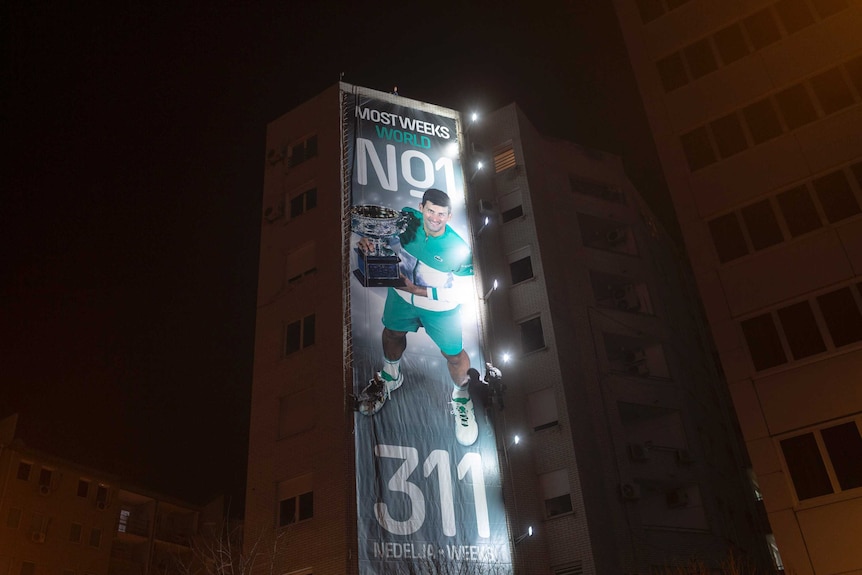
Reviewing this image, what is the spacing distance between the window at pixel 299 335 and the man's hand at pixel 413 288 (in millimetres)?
3818

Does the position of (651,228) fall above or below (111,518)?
above

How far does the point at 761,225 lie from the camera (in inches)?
875

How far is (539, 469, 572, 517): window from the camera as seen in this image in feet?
89.1

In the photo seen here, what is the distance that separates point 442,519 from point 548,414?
6540 mm

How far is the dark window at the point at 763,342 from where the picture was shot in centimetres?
2061

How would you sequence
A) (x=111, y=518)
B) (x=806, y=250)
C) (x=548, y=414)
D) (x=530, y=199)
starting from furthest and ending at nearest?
(x=111, y=518), (x=530, y=199), (x=548, y=414), (x=806, y=250)

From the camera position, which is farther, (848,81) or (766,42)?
(766,42)

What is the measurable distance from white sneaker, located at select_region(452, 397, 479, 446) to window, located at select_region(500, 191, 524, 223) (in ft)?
32.6

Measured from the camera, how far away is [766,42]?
78.8ft

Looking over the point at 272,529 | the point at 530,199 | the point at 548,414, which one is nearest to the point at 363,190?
the point at 530,199

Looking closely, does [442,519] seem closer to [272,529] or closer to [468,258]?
[272,529]

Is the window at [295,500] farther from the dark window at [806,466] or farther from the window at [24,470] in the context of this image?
the window at [24,470]

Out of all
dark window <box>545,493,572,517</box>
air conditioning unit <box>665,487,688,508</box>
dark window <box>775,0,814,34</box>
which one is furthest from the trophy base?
dark window <box>775,0,814,34</box>

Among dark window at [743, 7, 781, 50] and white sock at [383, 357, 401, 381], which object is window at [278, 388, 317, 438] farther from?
dark window at [743, 7, 781, 50]
